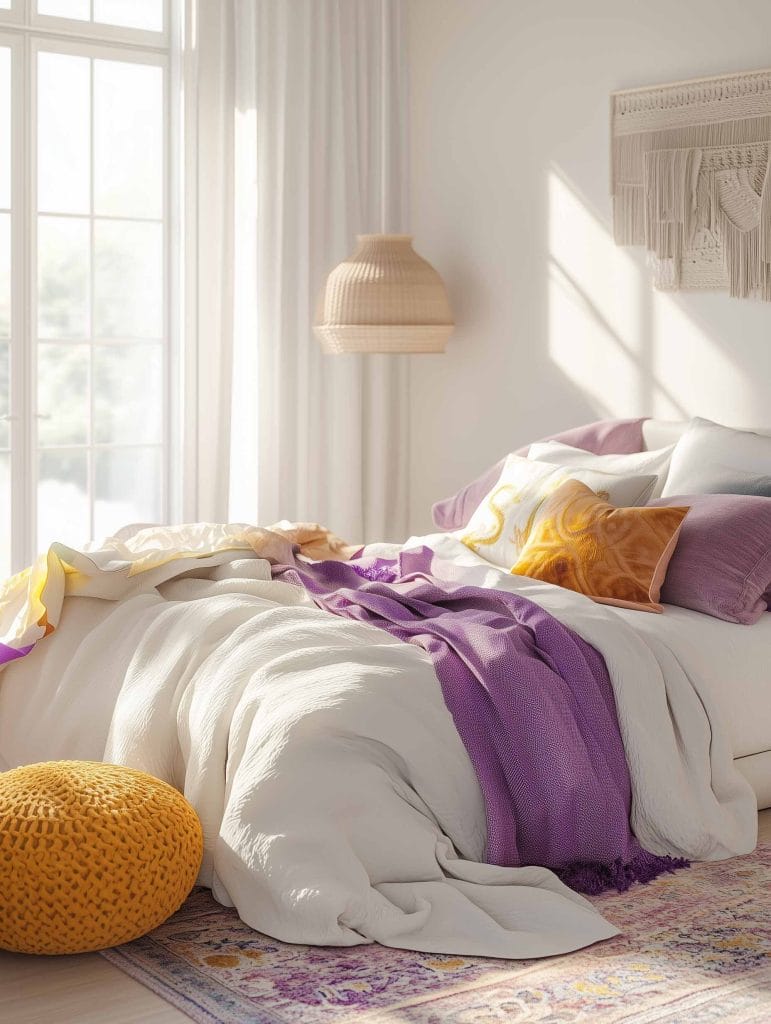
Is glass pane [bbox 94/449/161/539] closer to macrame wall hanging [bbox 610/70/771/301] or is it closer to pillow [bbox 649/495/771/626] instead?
macrame wall hanging [bbox 610/70/771/301]

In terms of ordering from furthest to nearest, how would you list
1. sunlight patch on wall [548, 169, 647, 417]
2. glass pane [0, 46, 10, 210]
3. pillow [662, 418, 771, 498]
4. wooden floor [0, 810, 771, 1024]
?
glass pane [0, 46, 10, 210]
sunlight patch on wall [548, 169, 647, 417]
pillow [662, 418, 771, 498]
wooden floor [0, 810, 771, 1024]

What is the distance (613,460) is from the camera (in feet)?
14.6

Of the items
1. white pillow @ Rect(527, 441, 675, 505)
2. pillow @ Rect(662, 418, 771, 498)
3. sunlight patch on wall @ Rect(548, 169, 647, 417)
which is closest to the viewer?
pillow @ Rect(662, 418, 771, 498)

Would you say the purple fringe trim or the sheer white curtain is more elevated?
the sheer white curtain

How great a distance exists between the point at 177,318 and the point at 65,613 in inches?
90.0

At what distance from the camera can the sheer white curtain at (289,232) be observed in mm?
5578

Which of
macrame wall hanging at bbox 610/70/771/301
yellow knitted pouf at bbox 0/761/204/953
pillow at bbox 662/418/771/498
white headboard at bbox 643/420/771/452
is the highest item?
macrame wall hanging at bbox 610/70/771/301

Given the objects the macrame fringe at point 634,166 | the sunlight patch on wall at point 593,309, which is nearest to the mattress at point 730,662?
the sunlight patch on wall at point 593,309

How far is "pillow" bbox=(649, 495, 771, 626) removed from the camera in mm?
3553

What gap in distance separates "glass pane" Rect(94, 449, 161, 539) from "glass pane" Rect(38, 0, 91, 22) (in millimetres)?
1663

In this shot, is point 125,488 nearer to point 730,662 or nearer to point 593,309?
point 593,309

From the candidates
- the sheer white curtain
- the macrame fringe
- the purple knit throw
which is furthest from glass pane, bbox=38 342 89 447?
the purple knit throw

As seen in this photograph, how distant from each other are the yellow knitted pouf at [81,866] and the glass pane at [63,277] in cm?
311

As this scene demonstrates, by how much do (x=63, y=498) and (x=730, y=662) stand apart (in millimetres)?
2983
